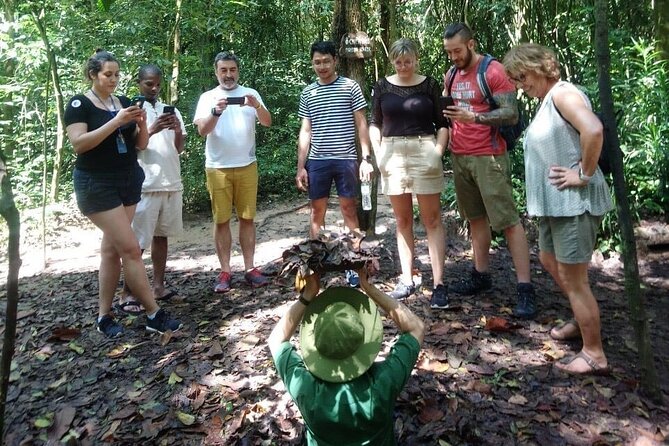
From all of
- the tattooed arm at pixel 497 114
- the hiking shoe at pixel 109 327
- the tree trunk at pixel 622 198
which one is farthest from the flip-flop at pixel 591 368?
the hiking shoe at pixel 109 327

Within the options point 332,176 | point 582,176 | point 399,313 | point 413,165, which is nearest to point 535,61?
point 582,176

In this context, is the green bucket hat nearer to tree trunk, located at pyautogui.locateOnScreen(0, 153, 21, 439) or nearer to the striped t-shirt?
tree trunk, located at pyautogui.locateOnScreen(0, 153, 21, 439)

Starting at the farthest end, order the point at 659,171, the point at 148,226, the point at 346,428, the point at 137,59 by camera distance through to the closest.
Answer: the point at 137,59 < the point at 659,171 < the point at 148,226 < the point at 346,428

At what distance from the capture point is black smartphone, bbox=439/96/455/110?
12.3 ft

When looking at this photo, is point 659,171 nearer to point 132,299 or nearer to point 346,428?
point 346,428

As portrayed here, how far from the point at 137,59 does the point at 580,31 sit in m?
6.22

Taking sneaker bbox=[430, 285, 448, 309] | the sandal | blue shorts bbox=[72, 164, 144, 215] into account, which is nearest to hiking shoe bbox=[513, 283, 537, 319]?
the sandal

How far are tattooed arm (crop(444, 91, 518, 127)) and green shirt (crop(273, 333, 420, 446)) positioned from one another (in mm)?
1896

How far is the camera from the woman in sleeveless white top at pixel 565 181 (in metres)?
2.79

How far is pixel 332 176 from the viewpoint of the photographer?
4359 mm

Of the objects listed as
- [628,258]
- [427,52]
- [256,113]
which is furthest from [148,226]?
[427,52]

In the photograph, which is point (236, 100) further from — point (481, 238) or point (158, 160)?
point (481, 238)

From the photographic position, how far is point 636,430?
262 centimetres

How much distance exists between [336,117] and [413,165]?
0.82 meters
